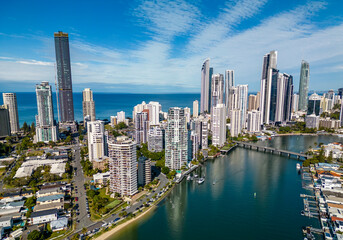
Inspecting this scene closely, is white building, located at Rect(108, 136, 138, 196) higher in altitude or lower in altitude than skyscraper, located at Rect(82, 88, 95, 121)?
lower

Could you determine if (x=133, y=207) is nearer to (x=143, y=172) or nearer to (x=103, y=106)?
(x=143, y=172)

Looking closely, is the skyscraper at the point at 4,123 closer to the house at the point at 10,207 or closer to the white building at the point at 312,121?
the house at the point at 10,207

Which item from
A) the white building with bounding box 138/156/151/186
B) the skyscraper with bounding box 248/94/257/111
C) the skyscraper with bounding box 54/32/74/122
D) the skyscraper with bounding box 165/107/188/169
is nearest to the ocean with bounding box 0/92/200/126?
the skyscraper with bounding box 54/32/74/122

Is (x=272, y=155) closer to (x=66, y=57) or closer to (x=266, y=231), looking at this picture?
(x=266, y=231)

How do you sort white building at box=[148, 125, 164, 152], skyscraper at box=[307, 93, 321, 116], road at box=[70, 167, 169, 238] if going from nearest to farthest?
road at box=[70, 167, 169, 238] < white building at box=[148, 125, 164, 152] < skyscraper at box=[307, 93, 321, 116]

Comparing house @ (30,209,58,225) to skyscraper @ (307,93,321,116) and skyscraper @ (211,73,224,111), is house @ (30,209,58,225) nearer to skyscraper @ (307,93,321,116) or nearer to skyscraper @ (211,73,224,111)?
skyscraper @ (211,73,224,111)

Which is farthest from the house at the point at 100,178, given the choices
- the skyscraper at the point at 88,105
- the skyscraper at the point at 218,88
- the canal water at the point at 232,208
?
the skyscraper at the point at 218,88
